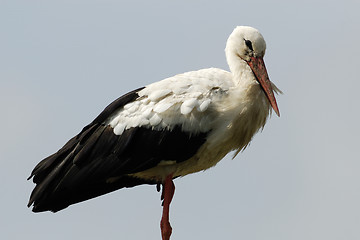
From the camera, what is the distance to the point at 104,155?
1087cm

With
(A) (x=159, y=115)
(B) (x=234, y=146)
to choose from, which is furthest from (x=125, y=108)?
(B) (x=234, y=146)

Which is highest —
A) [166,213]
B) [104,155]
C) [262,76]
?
[262,76]

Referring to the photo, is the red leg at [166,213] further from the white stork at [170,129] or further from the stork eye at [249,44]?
the stork eye at [249,44]

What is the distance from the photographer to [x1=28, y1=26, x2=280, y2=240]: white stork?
10570 millimetres

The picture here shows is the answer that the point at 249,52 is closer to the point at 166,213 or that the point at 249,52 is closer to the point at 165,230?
the point at 166,213

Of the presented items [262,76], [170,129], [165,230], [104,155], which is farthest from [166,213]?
[262,76]

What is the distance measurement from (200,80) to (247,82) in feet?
1.90

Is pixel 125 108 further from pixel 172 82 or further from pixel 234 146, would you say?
pixel 234 146

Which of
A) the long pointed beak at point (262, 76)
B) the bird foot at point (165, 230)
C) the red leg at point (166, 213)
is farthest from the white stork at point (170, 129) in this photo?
the bird foot at point (165, 230)

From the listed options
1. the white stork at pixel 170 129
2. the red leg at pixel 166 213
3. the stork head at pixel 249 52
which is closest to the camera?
the white stork at pixel 170 129

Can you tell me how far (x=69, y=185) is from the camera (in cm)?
1096

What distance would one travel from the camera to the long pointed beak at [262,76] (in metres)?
10.8

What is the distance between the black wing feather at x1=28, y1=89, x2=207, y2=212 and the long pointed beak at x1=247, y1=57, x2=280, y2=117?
881mm

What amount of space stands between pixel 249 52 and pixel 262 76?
0.34 meters
